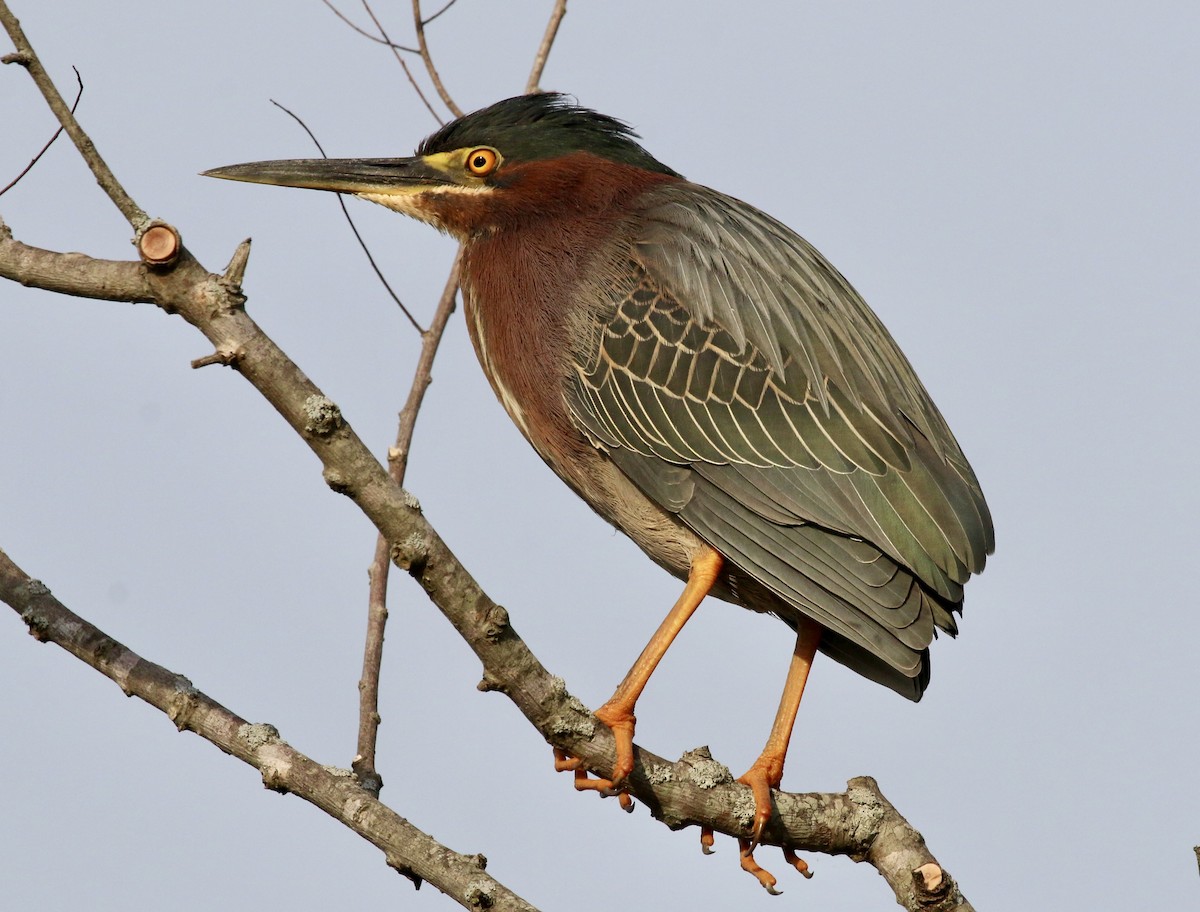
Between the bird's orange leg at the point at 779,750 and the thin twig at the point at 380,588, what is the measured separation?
127 centimetres

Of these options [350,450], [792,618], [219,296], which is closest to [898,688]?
[792,618]

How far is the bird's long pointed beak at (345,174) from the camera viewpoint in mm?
4898

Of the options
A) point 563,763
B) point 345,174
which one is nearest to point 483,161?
point 345,174

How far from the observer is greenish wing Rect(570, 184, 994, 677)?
4.58m

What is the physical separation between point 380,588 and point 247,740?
89 cm

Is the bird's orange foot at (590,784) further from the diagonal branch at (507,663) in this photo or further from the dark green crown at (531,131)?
the dark green crown at (531,131)

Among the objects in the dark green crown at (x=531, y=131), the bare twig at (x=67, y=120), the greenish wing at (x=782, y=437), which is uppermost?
the dark green crown at (x=531, y=131)

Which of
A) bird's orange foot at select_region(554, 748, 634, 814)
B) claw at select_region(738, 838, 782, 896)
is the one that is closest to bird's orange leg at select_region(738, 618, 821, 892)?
claw at select_region(738, 838, 782, 896)

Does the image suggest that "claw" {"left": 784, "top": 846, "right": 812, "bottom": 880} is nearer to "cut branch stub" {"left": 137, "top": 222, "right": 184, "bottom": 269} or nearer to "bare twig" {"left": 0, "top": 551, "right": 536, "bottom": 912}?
"bare twig" {"left": 0, "top": 551, "right": 536, "bottom": 912}

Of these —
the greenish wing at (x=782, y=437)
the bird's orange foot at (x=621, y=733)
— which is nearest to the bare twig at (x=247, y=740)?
the bird's orange foot at (x=621, y=733)

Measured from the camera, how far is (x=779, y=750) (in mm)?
4879

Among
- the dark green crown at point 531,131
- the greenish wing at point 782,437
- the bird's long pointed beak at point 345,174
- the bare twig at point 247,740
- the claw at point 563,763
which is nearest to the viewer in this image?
the bare twig at point 247,740

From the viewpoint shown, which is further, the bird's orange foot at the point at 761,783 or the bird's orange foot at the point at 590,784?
the bird's orange foot at the point at 761,783

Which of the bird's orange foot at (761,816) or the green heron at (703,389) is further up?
the green heron at (703,389)
